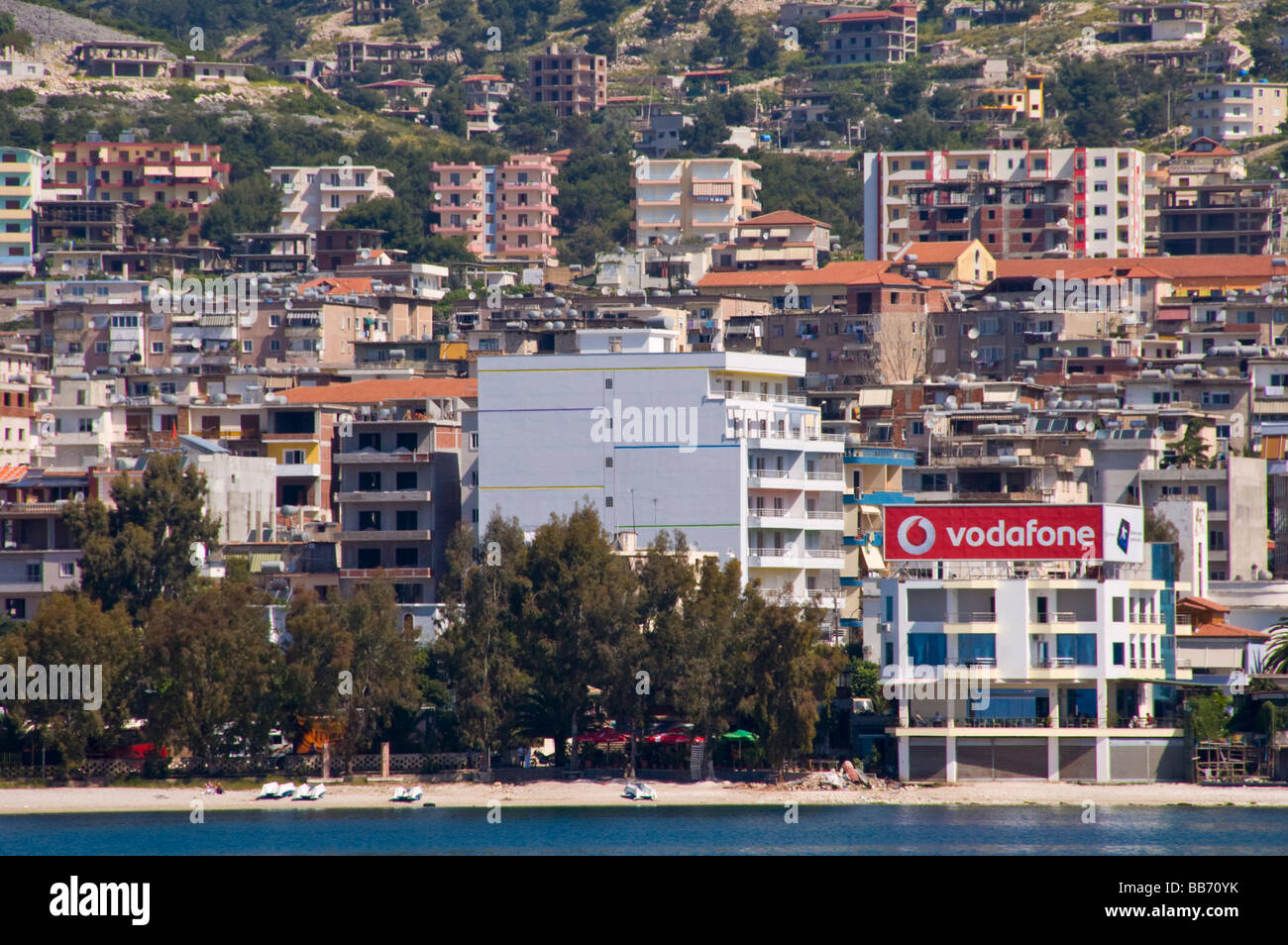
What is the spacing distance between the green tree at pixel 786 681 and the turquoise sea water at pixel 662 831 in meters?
2.84

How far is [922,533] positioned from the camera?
243 ft

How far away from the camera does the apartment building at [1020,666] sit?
7200 cm

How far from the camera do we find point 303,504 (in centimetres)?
9925

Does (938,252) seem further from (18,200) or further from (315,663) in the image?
(315,663)

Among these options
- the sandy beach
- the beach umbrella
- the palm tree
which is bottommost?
the sandy beach

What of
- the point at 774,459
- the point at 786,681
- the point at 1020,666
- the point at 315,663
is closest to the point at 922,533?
the point at 1020,666

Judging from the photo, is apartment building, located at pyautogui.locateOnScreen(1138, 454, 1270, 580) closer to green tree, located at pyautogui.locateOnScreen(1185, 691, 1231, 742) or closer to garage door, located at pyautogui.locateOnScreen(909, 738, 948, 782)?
green tree, located at pyautogui.locateOnScreen(1185, 691, 1231, 742)

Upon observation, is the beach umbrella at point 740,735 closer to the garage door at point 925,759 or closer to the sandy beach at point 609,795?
the sandy beach at point 609,795

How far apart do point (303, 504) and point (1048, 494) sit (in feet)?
115

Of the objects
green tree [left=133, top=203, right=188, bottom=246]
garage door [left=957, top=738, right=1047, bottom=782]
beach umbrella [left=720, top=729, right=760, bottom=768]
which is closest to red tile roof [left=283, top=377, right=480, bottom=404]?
beach umbrella [left=720, top=729, right=760, bottom=768]

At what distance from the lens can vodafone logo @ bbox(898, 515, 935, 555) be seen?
74.0 m

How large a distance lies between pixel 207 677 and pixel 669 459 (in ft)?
78.4

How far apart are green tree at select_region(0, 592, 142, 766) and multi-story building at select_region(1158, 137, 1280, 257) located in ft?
378
